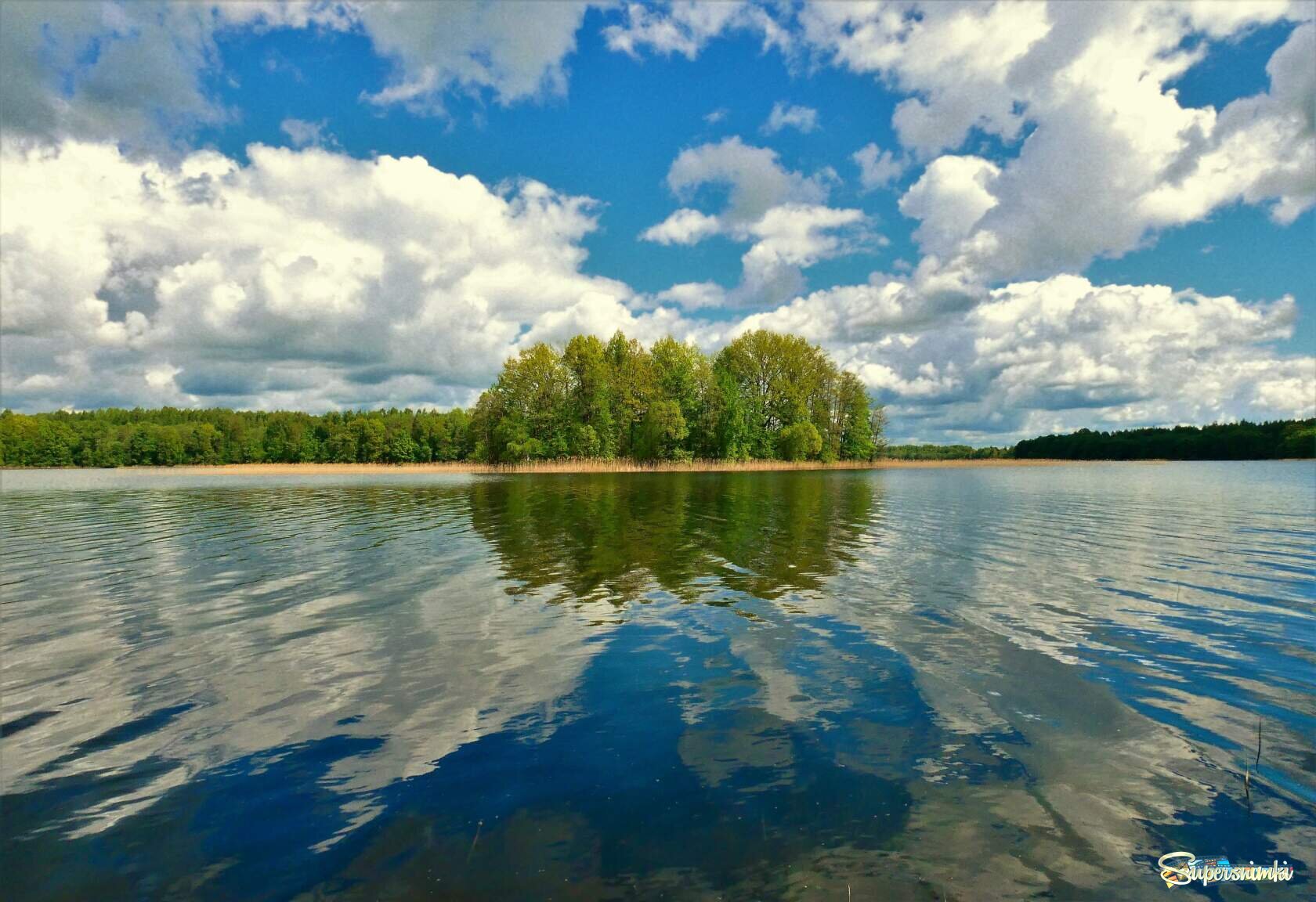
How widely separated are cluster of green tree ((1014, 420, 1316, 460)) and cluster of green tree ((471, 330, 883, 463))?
9669cm

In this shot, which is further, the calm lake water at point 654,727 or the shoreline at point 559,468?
the shoreline at point 559,468

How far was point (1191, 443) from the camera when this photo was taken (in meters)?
156

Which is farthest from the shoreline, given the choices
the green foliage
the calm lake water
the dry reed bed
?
the calm lake water

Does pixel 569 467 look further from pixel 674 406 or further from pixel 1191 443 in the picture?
pixel 1191 443

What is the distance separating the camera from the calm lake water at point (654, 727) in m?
4.96

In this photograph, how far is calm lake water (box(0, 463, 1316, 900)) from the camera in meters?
4.96

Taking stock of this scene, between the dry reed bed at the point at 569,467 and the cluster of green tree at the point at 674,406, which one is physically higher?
the cluster of green tree at the point at 674,406

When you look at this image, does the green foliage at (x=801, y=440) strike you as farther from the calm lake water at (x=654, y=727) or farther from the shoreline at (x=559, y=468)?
the calm lake water at (x=654, y=727)

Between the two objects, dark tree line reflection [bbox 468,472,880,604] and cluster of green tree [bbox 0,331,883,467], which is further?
cluster of green tree [bbox 0,331,883,467]

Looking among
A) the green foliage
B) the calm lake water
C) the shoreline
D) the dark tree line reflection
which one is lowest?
the calm lake water

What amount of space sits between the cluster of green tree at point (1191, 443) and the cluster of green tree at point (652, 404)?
9669 centimetres

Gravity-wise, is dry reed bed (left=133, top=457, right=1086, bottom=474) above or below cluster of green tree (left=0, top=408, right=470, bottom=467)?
below

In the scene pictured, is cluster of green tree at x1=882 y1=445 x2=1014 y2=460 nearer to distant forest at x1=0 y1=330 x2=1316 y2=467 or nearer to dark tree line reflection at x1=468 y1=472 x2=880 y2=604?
distant forest at x1=0 y1=330 x2=1316 y2=467

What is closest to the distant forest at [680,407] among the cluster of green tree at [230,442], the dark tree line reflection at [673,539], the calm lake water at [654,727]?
the dark tree line reflection at [673,539]
